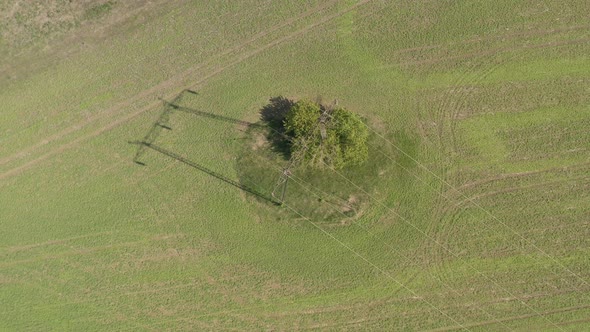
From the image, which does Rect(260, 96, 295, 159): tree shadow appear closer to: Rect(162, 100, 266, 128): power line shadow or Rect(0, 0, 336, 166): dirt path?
Rect(162, 100, 266, 128): power line shadow

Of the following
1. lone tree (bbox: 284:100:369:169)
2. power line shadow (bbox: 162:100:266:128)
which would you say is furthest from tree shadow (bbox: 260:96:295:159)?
power line shadow (bbox: 162:100:266:128)

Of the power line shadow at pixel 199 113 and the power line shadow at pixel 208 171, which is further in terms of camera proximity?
the power line shadow at pixel 199 113

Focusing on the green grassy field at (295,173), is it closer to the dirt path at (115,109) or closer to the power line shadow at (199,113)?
the dirt path at (115,109)

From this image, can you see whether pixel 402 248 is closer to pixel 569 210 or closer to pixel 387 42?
pixel 569 210

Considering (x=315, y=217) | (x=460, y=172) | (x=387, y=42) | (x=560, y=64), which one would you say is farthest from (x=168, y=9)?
(x=560, y=64)

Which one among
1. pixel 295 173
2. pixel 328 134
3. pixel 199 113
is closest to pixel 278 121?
pixel 295 173

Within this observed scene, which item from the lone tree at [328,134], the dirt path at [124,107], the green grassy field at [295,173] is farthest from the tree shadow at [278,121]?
the dirt path at [124,107]
